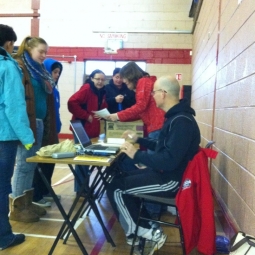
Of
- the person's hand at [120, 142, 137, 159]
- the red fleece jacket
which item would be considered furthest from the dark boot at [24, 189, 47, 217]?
the person's hand at [120, 142, 137, 159]

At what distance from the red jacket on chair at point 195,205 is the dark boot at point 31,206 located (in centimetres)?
133

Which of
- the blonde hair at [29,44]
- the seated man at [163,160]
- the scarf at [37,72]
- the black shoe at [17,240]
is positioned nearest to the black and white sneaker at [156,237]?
the seated man at [163,160]

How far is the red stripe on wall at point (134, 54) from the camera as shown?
23.6ft

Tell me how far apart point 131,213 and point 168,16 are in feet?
19.7

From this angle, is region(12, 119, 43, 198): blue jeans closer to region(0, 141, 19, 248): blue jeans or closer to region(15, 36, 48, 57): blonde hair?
region(0, 141, 19, 248): blue jeans

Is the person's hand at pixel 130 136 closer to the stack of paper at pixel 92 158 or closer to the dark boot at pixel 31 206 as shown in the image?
the stack of paper at pixel 92 158

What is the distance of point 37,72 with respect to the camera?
2.59 m

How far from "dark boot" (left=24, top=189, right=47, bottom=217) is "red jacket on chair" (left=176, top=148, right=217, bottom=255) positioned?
133 cm

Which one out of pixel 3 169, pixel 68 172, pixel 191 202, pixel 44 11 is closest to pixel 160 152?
pixel 191 202

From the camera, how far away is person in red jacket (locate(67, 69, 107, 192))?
10.6ft

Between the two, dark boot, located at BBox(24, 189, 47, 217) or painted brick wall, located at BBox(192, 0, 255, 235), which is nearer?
painted brick wall, located at BBox(192, 0, 255, 235)

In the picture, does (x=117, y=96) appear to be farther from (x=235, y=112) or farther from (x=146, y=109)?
(x=235, y=112)

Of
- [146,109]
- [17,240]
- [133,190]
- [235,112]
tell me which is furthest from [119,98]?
[17,240]

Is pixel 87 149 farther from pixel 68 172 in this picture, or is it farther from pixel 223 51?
pixel 68 172
